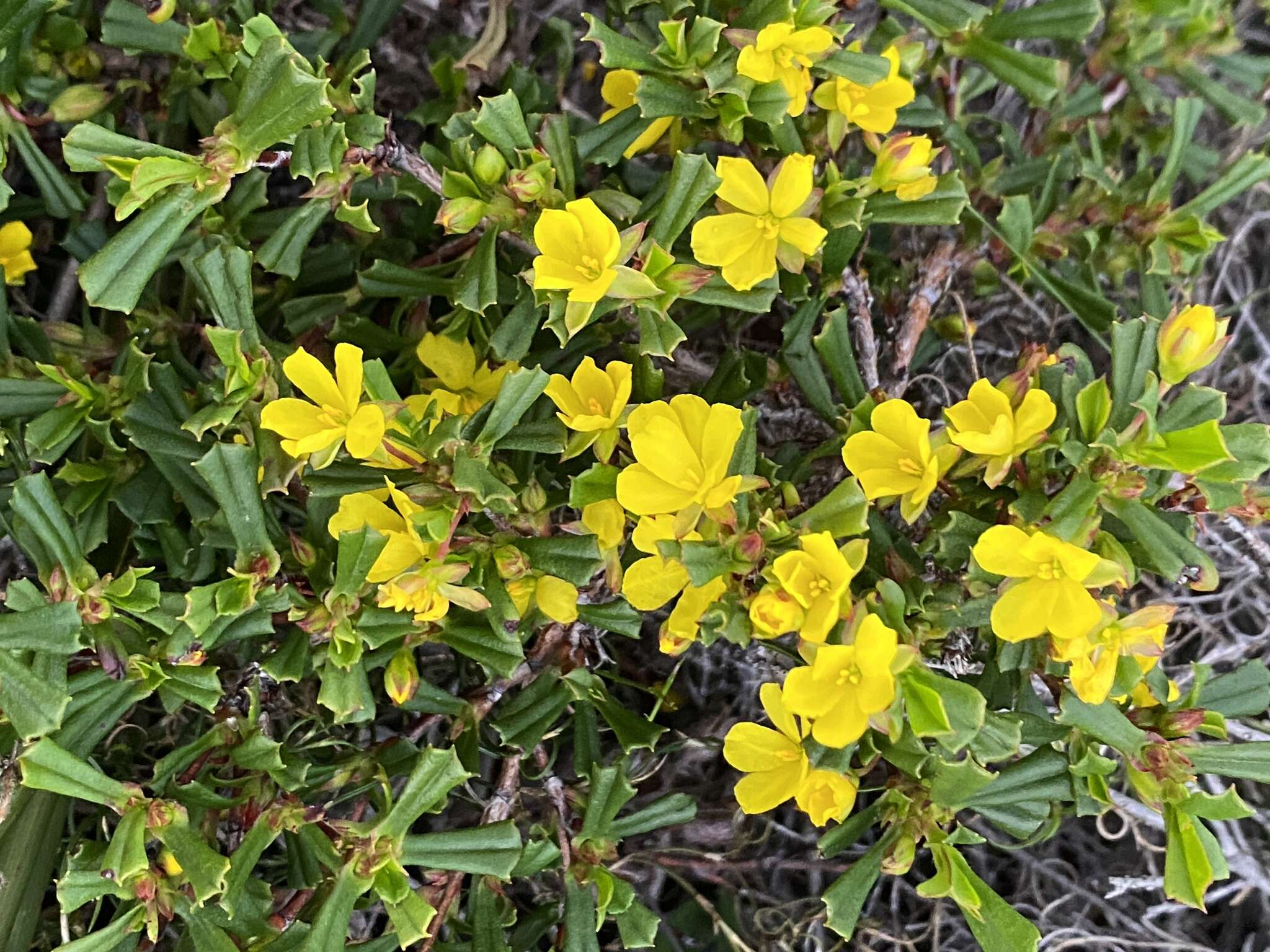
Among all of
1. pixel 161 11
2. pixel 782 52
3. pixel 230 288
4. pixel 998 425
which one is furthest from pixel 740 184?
pixel 161 11

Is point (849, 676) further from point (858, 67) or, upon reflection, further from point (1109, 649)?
point (858, 67)

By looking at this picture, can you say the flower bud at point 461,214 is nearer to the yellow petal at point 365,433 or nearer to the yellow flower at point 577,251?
the yellow flower at point 577,251

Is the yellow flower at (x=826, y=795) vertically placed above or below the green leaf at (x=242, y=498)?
below

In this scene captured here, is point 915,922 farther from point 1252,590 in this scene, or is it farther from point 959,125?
point 959,125

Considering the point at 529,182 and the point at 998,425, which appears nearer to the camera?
the point at 998,425

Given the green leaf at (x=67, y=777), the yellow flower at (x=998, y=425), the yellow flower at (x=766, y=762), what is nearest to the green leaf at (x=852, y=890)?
the yellow flower at (x=766, y=762)

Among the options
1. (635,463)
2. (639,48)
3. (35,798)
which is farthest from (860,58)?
(35,798)

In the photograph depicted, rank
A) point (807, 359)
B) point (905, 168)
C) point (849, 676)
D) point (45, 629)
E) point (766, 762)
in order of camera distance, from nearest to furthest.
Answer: point (849, 676), point (45, 629), point (766, 762), point (905, 168), point (807, 359)

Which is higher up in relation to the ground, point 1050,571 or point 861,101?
point 861,101
